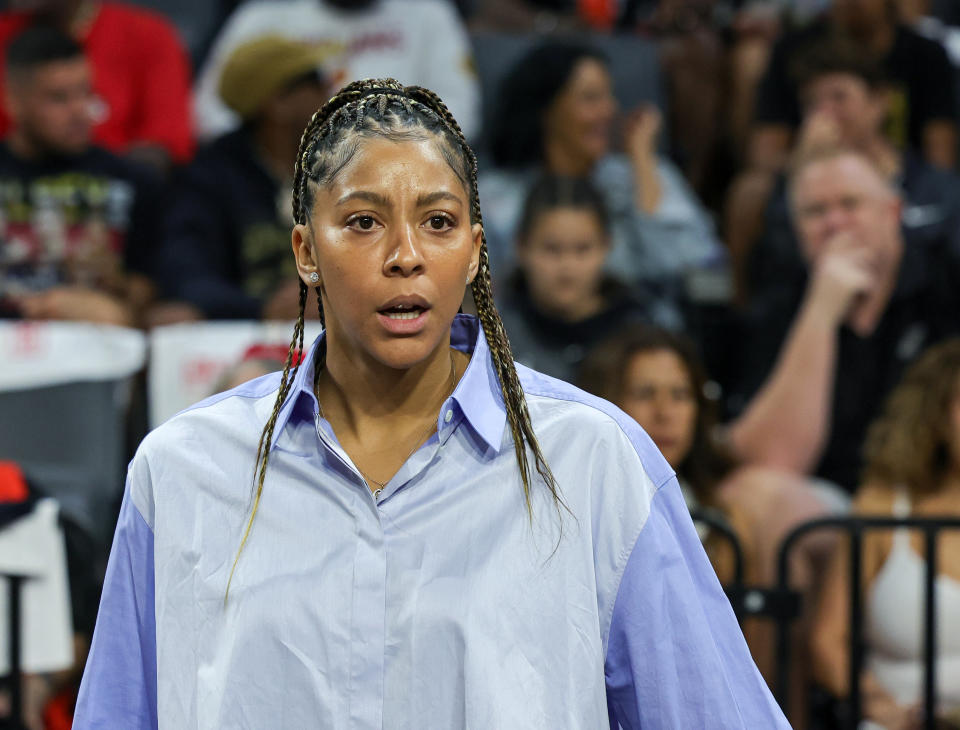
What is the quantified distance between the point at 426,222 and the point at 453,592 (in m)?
0.37

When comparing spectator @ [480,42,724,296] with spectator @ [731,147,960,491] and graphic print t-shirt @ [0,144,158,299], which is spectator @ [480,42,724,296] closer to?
spectator @ [731,147,960,491]

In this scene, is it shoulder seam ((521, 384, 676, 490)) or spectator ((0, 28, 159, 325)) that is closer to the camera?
shoulder seam ((521, 384, 676, 490))

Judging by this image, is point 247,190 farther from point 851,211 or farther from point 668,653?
point 668,653

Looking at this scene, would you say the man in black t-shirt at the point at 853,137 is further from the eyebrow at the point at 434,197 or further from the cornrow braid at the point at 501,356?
the eyebrow at the point at 434,197

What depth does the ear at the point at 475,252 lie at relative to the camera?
155 cm

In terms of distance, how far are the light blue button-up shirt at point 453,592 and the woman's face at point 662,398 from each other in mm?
1999

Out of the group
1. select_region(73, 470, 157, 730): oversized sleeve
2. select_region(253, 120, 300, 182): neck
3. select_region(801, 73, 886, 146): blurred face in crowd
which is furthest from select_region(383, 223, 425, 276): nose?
select_region(801, 73, 886, 146): blurred face in crowd

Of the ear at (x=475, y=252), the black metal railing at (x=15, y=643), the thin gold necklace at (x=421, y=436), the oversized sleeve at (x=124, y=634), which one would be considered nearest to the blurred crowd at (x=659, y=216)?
the black metal railing at (x=15, y=643)

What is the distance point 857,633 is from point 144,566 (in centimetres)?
213

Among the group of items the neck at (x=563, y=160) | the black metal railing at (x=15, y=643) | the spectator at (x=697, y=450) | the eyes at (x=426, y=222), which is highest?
the neck at (x=563, y=160)

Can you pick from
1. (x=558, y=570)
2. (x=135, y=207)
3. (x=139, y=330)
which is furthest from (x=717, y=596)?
(x=135, y=207)

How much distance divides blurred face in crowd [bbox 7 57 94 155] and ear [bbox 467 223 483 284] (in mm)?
3308

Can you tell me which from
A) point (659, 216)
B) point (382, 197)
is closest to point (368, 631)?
point (382, 197)

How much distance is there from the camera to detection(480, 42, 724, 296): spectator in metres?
4.98
